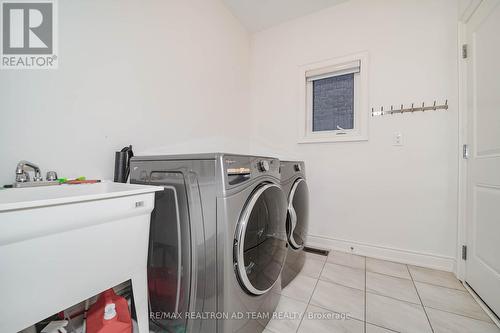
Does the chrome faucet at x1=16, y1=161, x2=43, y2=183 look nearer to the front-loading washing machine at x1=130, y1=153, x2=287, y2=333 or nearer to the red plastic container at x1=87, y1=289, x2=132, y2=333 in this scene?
the front-loading washing machine at x1=130, y1=153, x2=287, y2=333

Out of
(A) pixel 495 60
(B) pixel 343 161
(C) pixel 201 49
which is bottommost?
(B) pixel 343 161

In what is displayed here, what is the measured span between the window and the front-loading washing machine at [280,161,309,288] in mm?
709

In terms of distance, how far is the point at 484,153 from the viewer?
4.19 feet

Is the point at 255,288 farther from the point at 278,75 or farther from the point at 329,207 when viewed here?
the point at 278,75

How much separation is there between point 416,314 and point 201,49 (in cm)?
251

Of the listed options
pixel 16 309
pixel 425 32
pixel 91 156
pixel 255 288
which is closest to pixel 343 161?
pixel 425 32

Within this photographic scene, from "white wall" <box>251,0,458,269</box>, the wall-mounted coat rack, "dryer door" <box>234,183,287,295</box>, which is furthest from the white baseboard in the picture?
the wall-mounted coat rack

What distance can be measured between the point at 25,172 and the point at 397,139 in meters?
2.50

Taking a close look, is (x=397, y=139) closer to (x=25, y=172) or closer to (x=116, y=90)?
(x=116, y=90)

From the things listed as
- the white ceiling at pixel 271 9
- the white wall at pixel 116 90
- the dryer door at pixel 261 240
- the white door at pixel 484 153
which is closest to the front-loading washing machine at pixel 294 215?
the dryer door at pixel 261 240

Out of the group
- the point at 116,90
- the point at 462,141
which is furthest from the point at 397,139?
the point at 116,90

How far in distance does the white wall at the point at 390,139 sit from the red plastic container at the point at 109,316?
1.77m

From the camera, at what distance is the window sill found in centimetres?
194

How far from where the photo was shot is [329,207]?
208cm
